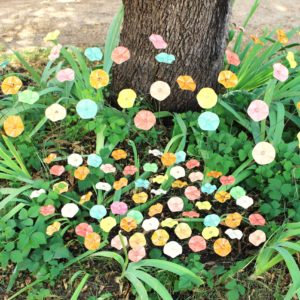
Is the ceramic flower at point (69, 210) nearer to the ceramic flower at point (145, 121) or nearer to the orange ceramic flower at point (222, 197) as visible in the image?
the ceramic flower at point (145, 121)

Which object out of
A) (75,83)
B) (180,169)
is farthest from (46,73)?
(180,169)

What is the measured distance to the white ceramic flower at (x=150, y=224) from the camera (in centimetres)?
192

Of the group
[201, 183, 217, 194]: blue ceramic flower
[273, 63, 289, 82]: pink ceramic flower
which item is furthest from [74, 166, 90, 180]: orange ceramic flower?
[273, 63, 289, 82]: pink ceramic flower

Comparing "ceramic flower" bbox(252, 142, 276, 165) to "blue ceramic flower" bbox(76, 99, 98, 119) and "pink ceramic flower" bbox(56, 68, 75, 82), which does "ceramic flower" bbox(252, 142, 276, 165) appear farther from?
"pink ceramic flower" bbox(56, 68, 75, 82)

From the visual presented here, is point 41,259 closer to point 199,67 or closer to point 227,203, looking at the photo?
point 227,203

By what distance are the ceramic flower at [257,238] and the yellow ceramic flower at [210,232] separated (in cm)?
14

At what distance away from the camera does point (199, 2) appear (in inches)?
89.0

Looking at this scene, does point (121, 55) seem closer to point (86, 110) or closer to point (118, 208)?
point (86, 110)

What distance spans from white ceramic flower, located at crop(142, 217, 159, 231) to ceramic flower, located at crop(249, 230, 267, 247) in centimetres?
38

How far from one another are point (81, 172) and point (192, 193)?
483mm

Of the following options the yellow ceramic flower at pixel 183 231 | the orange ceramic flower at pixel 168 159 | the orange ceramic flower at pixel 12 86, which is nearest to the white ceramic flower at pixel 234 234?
the yellow ceramic flower at pixel 183 231

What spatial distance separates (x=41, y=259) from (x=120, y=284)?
329 mm

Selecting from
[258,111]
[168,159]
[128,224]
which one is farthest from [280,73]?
[128,224]

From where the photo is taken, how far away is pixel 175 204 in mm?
2021
